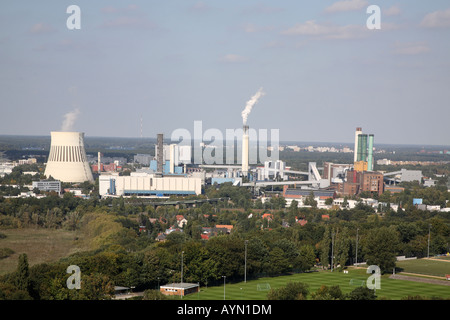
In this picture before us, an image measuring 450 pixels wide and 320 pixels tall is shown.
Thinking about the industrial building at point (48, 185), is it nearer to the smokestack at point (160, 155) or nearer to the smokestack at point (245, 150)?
the smokestack at point (160, 155)

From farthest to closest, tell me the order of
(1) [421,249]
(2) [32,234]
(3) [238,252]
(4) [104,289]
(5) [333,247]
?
(2) [32,234], (1) [421,249], (5) [333,247], (3) [238,252], (4) [104,289]

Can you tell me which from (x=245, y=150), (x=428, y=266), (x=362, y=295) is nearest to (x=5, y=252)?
(x=362, y=295)

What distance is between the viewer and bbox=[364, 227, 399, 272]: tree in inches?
847

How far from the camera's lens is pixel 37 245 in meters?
27.7

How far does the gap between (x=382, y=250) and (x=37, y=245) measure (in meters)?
14.6

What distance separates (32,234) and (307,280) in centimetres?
1590

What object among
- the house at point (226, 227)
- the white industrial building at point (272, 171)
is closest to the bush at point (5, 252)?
the house at point (226, 227)

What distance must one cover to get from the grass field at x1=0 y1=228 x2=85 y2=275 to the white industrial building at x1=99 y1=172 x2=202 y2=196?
18851 millimetres

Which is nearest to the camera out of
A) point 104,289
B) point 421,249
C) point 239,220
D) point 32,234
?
point 104,289

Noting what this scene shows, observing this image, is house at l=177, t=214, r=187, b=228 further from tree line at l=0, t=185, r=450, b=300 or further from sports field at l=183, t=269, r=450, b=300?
sports field at l=183, t=269, r=450, b=300

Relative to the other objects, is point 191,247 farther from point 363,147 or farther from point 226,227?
point 363,147

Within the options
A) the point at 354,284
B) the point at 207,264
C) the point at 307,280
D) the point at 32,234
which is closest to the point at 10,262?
the point at 32,234
